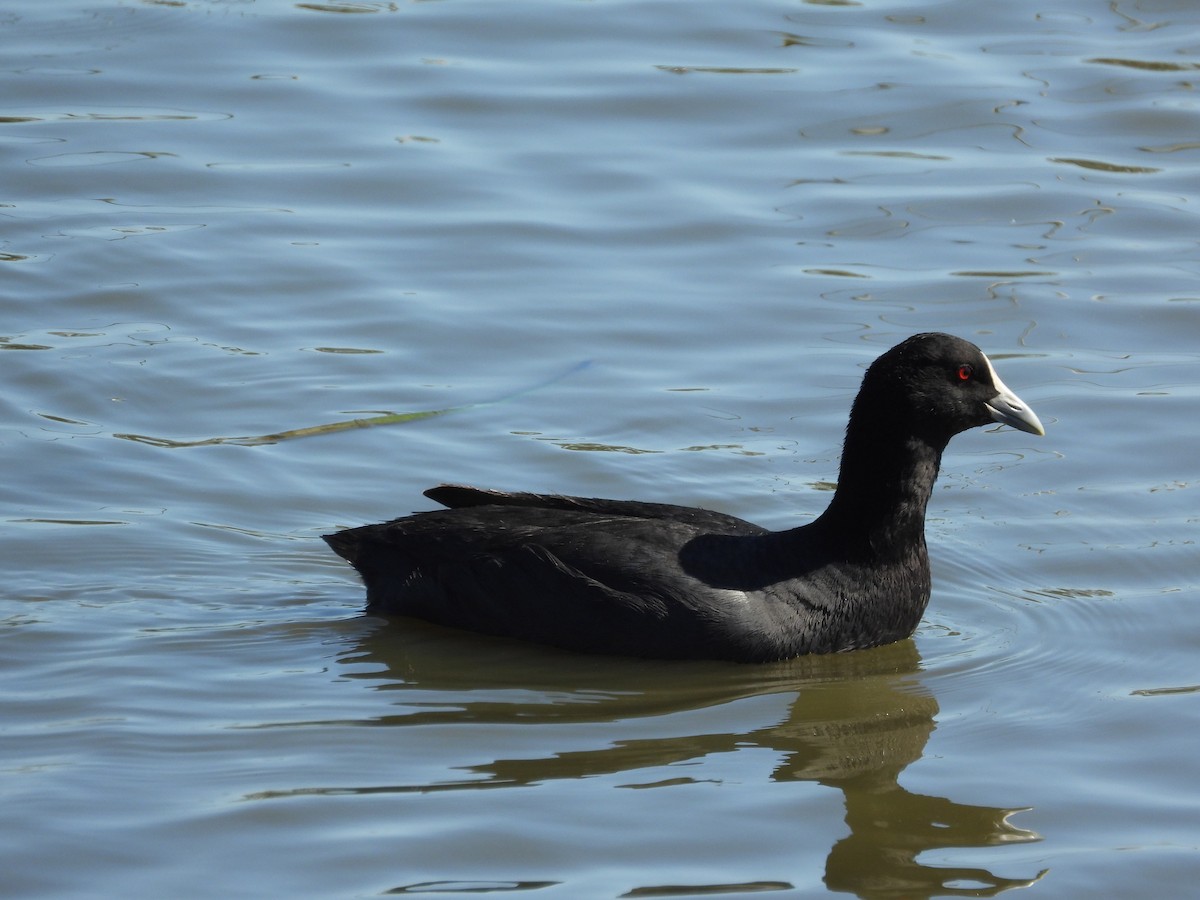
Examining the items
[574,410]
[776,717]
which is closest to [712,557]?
[776,717]

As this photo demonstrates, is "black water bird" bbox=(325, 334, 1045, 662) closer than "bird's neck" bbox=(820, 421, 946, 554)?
Yes

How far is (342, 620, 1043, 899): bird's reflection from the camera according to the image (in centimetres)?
561

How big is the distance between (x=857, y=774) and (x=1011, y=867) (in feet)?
2.64

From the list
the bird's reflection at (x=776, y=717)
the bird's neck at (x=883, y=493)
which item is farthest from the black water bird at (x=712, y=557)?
the bird's reflection at (x=776, y=717)

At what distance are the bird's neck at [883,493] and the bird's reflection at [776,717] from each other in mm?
426

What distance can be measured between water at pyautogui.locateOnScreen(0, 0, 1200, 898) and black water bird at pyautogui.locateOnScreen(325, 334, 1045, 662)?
0.14 metres

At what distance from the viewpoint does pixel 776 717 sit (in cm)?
661

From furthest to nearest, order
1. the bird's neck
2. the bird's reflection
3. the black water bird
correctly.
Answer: the bird's neck → the black water bird → the bird's reflection

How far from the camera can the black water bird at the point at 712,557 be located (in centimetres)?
699

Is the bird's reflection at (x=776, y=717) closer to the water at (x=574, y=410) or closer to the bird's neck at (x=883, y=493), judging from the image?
the water at (x=574, y=410)

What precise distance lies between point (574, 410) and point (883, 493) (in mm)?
2197

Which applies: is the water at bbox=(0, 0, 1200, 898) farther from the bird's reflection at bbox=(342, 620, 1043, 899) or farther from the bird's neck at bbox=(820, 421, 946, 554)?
the bird's neck at bbox=(820, 421, 946, 554)

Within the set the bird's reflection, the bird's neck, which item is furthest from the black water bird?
the bird's reflection

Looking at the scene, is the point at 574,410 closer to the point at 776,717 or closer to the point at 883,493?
the point at 883,493
